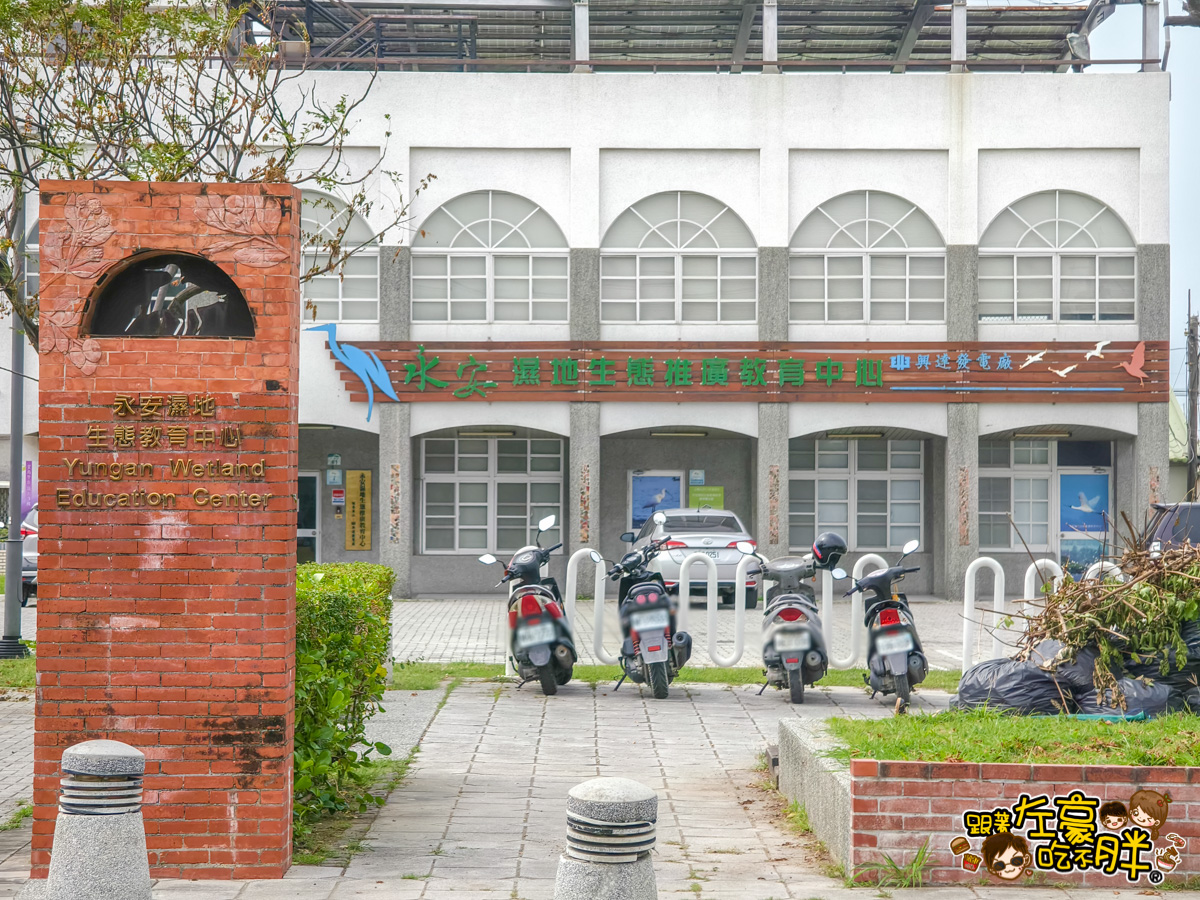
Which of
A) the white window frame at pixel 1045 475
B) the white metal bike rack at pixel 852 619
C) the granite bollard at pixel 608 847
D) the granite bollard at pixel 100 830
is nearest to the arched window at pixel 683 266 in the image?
the white window frame at pixel 1045 475

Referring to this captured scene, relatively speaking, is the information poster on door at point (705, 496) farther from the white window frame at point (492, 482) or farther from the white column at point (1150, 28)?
the white column at point (1150, 28)

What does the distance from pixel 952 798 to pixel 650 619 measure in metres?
5.22

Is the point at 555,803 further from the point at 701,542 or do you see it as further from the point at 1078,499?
the point at 1078,499

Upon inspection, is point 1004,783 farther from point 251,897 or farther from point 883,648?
point 883,648

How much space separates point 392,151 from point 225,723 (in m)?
17.5

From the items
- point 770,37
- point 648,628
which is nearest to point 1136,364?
point 770,37

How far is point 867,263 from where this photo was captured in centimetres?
2208

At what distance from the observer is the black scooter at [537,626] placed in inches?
415

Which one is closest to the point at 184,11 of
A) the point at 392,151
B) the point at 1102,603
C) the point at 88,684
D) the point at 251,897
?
the point at 88,684

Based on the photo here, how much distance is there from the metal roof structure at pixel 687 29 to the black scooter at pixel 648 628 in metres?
13.3

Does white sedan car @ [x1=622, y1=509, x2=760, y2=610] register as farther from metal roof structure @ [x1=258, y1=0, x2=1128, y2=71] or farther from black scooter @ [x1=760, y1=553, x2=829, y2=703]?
metal roof structure @ [x1=258, y1=0, x2=1128, y2=71]

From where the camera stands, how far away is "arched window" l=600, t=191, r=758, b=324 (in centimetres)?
2208

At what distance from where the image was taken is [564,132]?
860 inches

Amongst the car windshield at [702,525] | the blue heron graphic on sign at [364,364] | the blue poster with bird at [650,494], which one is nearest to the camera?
the car windshield at [702,525]
